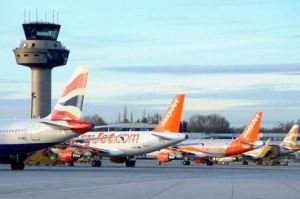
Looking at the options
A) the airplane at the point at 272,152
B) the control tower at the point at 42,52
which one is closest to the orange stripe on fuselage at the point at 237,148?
the airplane at the point at 272,152

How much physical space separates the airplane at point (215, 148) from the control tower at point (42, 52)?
77.1 m

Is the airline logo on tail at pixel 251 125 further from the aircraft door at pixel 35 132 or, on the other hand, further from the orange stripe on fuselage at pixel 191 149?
the aircraft door at pixel 35 132

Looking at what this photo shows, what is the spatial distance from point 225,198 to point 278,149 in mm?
74543

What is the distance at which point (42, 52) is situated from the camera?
170 meters

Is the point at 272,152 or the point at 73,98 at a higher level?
the point at 73,98

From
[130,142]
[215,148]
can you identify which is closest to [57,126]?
[130,142]

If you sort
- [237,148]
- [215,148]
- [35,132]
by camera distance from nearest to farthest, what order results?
[35,132] → [237,148] → [215,148]

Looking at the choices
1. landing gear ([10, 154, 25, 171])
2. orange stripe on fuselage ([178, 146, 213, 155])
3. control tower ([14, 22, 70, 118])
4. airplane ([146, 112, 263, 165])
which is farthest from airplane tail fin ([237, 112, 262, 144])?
control tower ([14, 22, 70, 118])

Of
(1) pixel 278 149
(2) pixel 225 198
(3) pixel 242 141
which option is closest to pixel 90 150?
(3) pixel 242 141

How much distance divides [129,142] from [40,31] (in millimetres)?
98744

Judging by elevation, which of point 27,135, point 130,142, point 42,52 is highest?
point 42,52

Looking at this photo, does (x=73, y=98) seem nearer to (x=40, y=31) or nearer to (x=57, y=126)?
(x=57, y=126)

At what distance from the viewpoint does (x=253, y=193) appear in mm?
30922

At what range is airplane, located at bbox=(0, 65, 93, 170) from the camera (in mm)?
55344
